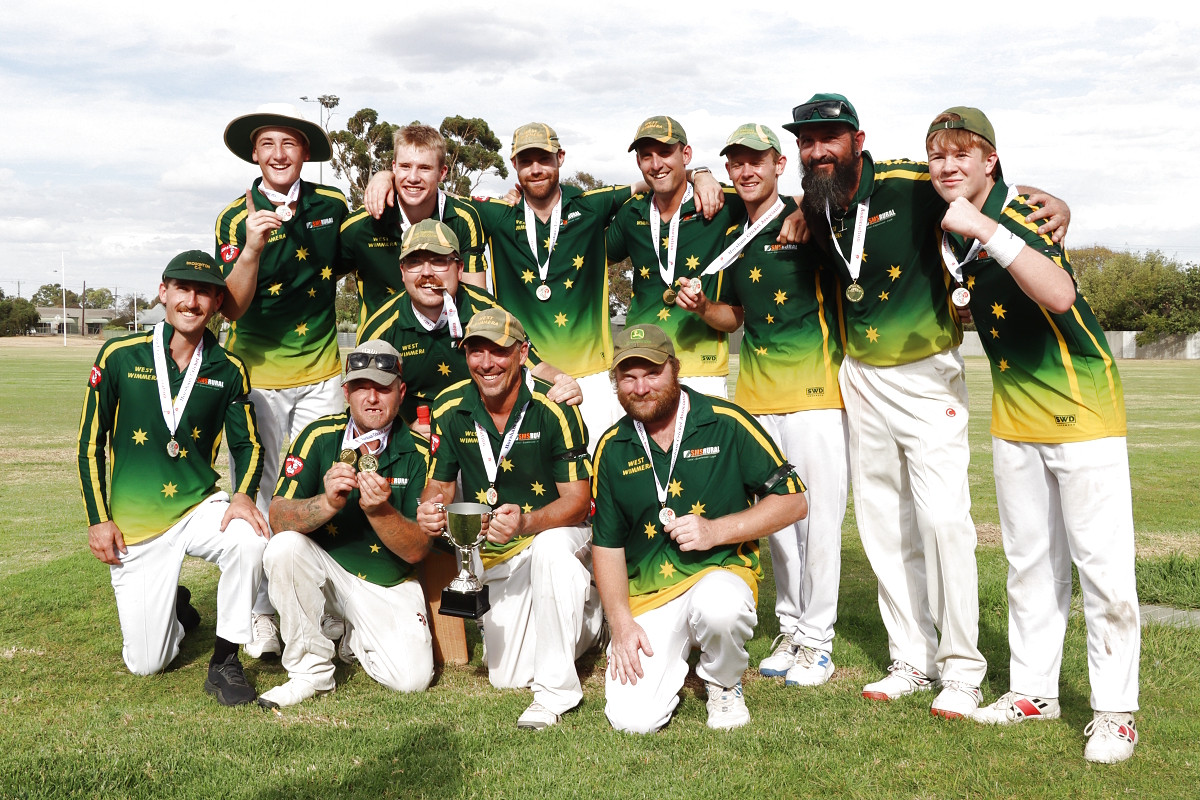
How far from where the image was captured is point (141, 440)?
222 inches

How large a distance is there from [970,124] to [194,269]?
4195 mm

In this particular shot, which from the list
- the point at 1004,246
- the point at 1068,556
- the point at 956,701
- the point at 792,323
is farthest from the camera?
the point at 792,323

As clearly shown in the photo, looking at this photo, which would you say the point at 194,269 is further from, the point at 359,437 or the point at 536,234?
the point at 536,234

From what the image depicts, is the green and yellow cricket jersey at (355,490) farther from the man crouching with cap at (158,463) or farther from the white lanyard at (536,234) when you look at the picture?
the white lanyard at (536,234)

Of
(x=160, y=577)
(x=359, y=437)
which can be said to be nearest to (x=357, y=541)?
(x=359, y=437)

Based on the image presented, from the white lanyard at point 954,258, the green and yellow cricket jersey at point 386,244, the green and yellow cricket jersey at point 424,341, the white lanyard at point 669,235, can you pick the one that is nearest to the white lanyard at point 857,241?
the white lanyard at point 954,258

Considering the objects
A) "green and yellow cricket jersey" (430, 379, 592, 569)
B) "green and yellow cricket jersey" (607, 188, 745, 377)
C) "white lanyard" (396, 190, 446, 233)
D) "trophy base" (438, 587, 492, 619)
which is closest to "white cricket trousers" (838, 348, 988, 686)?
"green and yellow cricket jersey" (607, 188, 745, 377)

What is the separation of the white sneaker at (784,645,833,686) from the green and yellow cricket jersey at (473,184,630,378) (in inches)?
90.3

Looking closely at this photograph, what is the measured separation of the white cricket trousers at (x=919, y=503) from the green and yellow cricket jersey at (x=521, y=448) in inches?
61.5

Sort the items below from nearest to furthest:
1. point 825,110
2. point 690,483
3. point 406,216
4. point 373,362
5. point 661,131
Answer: point 690,483 < point 825,110 < point 373,362 < point 661,131 < point 406,216

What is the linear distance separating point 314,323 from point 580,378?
1.82 meters

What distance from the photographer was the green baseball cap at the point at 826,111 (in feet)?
16.6

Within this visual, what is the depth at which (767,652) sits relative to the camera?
6.03 meters

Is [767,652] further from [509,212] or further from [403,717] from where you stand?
[509,212]
